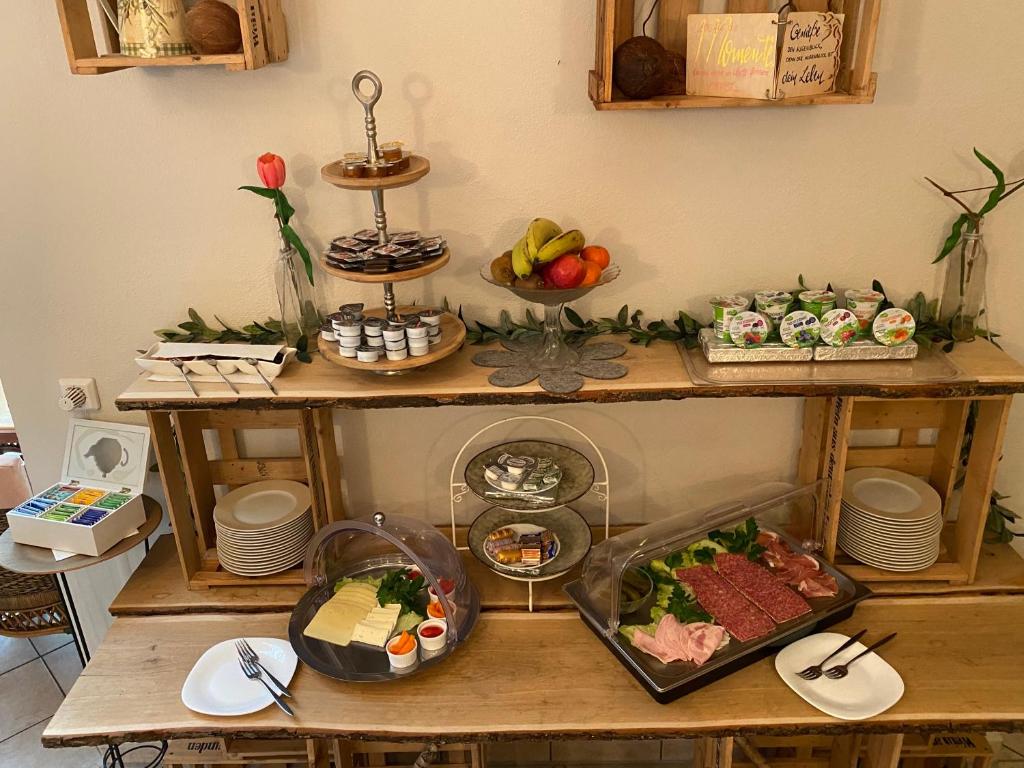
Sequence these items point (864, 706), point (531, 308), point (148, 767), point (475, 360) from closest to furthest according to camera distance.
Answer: point (864, 706)
point (475, 360)
point (531, 308)
point (148, 767)

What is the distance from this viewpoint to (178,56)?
5.75ft

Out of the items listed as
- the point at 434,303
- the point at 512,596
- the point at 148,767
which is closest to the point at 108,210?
the point at 434,303

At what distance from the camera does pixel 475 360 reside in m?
2.06

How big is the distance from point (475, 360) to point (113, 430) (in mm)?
991

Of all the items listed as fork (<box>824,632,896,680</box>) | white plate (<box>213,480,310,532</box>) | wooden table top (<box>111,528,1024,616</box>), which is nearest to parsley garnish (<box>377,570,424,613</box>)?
wooden table top (<box>111,528,1024,616</box>)

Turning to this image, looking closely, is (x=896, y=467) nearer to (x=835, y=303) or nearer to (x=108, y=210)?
(x=835, y=303)

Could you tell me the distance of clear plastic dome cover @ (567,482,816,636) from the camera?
198 cm

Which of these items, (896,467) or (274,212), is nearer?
(274,212)

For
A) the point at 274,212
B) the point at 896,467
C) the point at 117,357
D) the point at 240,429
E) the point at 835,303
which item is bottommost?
the point at 896,467

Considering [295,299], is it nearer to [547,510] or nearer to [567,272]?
[567,272]

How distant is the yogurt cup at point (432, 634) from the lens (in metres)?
1.95

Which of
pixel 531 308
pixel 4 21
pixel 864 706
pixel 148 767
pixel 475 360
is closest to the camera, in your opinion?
pixel 864 706

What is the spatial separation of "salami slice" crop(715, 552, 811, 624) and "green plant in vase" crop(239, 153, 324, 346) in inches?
45.2

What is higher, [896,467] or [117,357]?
[117,357]
